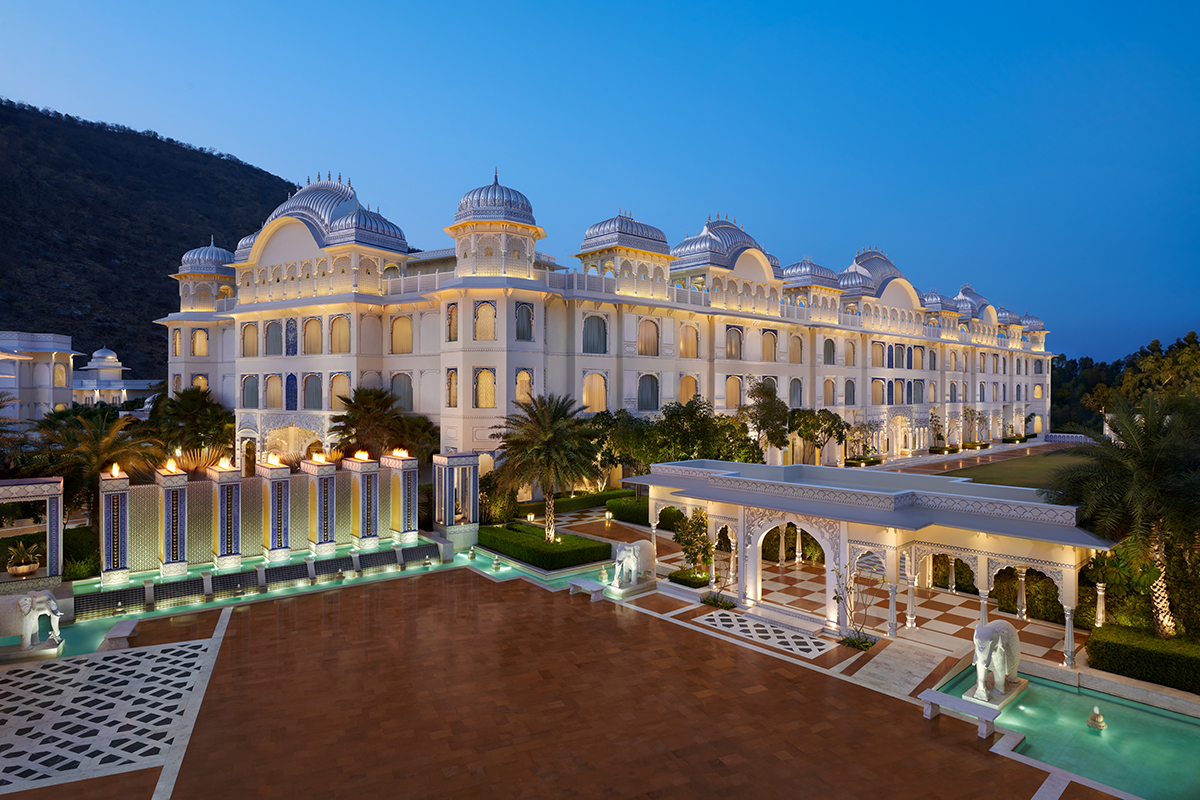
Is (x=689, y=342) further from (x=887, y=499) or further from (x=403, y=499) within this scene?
(x=887, y=499)

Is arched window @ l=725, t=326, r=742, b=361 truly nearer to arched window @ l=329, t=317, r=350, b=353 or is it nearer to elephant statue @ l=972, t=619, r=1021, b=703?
arched window @ l=329, t=317, r=350, b=353

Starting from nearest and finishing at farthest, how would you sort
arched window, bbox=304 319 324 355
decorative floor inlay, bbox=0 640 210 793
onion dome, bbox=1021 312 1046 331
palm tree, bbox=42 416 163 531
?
decorative floor inlay, bbox=0 640 210 793 → palm tree, bbox=42 416 163 531 → arched window, bbox=304 319 324 355 → onion dome, bbox=1021 312 1046 331

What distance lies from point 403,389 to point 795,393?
2295cm

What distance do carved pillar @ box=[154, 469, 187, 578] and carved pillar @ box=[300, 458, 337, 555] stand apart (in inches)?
118

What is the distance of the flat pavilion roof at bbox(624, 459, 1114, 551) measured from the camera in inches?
446

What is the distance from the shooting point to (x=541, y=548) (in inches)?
690

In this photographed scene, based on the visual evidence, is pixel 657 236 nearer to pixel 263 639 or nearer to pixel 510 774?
pixel 263 639

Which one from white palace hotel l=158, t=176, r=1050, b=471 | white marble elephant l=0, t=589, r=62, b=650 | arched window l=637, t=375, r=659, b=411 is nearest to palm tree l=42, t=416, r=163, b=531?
white marble elephant l=0, t=589, r=62, b=650

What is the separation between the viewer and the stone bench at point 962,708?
8.94 m

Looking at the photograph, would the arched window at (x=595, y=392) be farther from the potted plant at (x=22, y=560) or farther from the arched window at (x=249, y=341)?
the potted plant at (x=22, y=560)

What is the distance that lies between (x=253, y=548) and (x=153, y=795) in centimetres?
1117

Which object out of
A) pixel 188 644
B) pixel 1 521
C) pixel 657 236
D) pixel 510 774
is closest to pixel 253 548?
pixel 188 644

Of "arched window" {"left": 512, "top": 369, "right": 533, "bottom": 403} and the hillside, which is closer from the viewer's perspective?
"arched window" {"left": 512, "top": 369, "right": 533, "bottom": 403}

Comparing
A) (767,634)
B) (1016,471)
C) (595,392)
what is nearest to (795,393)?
(1016,471)
